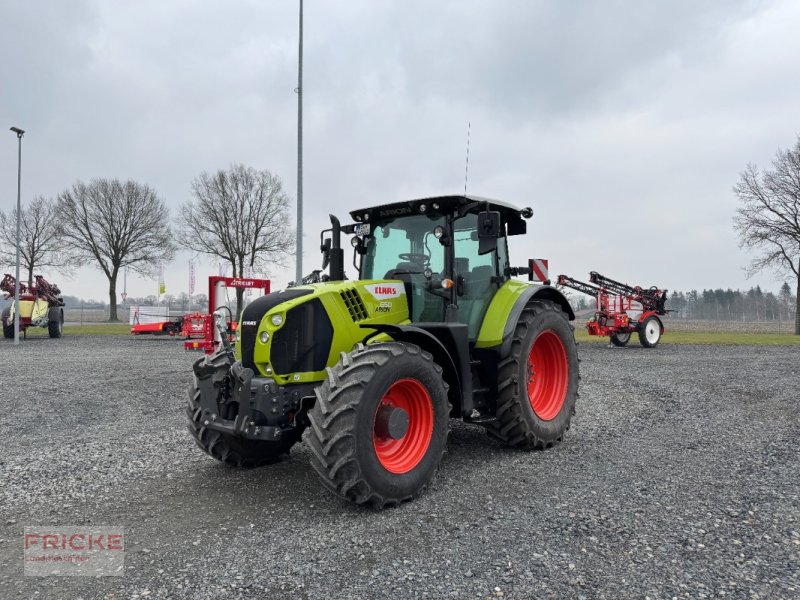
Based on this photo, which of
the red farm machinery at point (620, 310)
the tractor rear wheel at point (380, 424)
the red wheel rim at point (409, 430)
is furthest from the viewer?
the red farm machinery at point (620, 310)

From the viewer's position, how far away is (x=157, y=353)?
17.1 metres

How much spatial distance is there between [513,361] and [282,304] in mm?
2231

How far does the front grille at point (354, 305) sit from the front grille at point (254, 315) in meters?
0.32

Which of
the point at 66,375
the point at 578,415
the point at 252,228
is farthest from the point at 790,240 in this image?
the point at 66,375

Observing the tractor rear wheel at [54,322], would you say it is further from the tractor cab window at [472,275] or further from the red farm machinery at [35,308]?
A: the tractor cab window at [472,275]

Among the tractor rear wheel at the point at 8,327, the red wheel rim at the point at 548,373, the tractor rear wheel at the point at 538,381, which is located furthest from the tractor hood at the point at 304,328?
the tractor rear wheel at the point at 8,327

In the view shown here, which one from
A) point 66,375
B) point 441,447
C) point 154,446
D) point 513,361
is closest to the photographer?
point 441,447

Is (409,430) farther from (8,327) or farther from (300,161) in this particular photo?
(8,327)

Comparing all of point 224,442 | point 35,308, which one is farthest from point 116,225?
point 224,442

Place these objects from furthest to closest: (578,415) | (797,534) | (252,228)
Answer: (252,228), (578,415), (797,534)

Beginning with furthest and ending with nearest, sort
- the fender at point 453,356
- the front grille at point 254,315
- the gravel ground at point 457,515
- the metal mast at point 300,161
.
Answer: the metal mast at point 300,161, the fender at point 453,356, the front grille at point 254,315, the gravel ground at point 457,515

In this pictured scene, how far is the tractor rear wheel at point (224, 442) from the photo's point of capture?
15.7 ft

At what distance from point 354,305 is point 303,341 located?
1.82 ft

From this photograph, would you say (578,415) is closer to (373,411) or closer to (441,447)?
(441,447)
